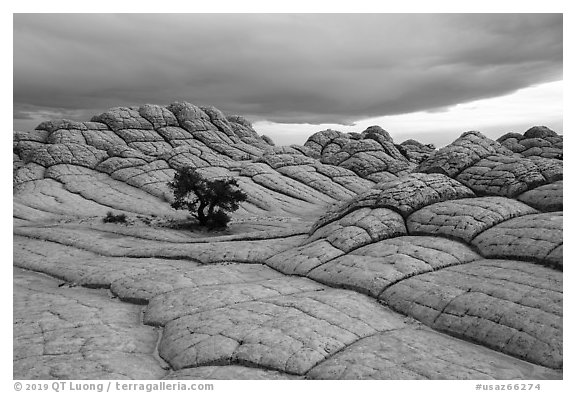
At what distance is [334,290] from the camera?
1959cm

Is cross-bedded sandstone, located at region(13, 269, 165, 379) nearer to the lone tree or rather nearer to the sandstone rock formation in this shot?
the sandstone rock formation

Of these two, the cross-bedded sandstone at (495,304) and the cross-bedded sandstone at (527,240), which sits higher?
the cross-bedded sandstone at (527,240)

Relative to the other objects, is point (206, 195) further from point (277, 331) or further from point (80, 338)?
point (277, 331)

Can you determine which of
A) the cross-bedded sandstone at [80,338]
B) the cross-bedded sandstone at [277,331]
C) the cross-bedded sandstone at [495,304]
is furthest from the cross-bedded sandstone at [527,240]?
the cross-bedded sandstone at [80,338]

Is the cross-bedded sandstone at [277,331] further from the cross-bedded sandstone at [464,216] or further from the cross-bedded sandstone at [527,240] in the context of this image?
the cross-bedded sandstone at [464,216]

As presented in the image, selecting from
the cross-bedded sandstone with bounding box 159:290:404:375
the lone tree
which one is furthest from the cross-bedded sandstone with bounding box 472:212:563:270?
the lone tree

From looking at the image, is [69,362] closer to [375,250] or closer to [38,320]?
[38,320]

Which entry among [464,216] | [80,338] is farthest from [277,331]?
[464,216]

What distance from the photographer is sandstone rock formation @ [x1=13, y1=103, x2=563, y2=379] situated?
43.5ft

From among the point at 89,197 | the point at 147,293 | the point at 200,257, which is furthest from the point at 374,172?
the point at 147,293

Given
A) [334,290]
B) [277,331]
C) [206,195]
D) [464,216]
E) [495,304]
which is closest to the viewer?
[277,331]

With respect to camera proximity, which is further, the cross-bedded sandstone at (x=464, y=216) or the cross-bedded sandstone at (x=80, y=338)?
the cross-bedded sandstone at (x=464, y=216)

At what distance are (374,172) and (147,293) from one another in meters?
65.8

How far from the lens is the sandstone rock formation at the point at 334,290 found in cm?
1326
